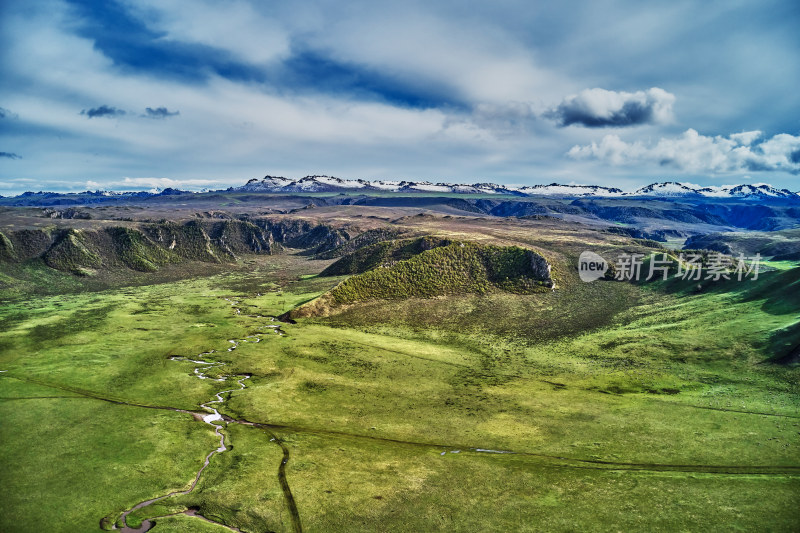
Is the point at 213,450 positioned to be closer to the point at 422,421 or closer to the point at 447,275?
the point at 422,421

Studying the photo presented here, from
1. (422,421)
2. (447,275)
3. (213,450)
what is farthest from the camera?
(447,275)

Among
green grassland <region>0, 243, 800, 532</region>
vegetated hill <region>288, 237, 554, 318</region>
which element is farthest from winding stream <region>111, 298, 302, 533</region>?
vegetated hill <region>288, 237, 554, 318</region>

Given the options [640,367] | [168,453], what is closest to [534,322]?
[640,367]

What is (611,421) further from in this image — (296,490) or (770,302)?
(770,302)

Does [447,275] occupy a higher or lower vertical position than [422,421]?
higher

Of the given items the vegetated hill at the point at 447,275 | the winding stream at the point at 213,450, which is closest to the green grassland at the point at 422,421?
the winding stream at the point at 213,450

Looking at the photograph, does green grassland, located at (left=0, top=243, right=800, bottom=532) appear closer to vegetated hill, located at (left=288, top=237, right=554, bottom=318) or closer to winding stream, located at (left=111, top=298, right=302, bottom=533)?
winding stream, located at (left=111, top=298, right=302, bottom=533)

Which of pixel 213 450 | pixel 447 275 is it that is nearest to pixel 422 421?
pixel 213 450
